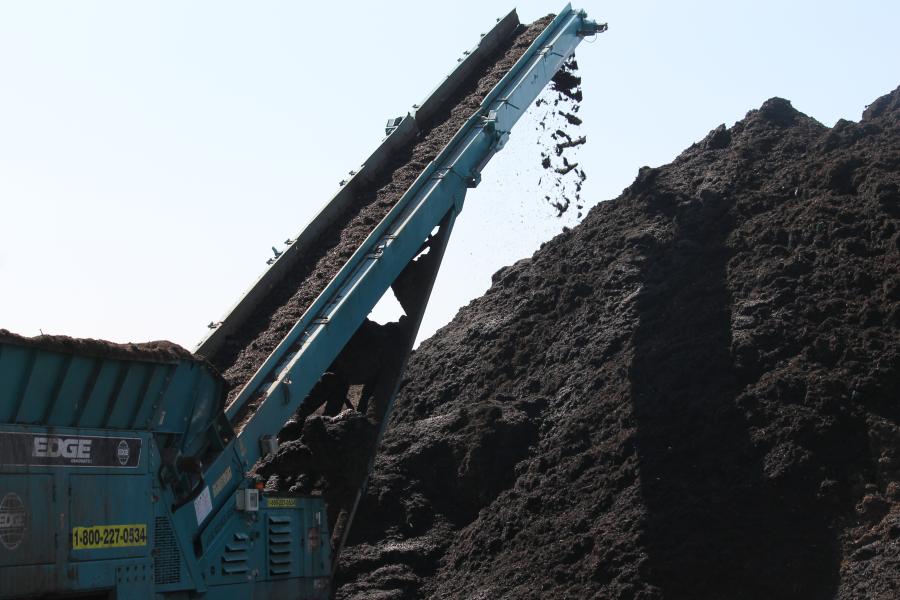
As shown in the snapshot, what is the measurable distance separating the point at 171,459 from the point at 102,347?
1315 millimetres

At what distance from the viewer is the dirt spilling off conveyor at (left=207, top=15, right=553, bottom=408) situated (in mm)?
11523

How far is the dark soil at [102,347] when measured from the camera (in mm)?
7547

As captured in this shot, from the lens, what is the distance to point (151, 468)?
8844 millimetres

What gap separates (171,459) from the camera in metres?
9.08

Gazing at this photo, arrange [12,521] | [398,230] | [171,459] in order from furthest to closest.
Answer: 1. [398,230]
2. [171,459]
3. [12,521]

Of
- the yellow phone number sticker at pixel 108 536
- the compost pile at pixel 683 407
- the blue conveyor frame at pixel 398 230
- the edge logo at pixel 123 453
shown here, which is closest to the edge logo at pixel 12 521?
the yellow phone number sticker at pixel 108 536

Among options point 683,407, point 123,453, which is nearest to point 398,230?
point 683,407

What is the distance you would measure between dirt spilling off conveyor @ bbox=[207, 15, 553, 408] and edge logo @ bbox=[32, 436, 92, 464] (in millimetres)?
2018

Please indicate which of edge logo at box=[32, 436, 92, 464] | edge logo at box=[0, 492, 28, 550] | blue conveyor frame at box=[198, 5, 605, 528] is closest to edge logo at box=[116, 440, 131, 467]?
edge logo at box=[32, 436, 92, 464]

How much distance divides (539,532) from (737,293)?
14.1ft

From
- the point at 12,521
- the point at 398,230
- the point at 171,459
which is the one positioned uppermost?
the point at 398,230

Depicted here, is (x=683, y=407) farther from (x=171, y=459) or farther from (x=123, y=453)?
(x=123, y=453)

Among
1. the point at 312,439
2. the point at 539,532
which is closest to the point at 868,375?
the point at 539,532

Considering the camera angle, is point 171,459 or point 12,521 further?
point 171,459
